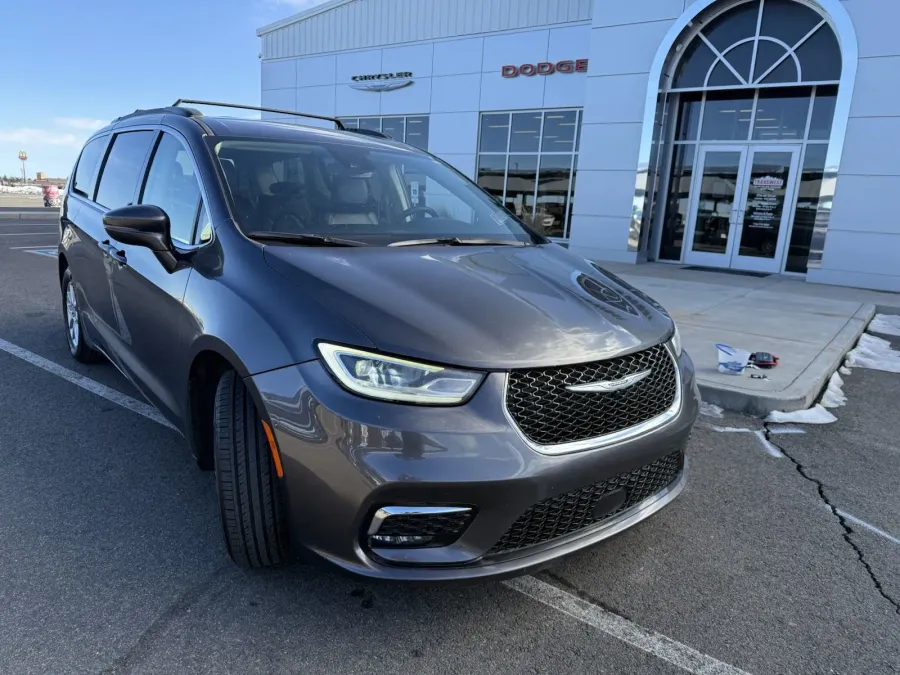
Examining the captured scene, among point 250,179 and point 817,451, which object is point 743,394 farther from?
point 250,179

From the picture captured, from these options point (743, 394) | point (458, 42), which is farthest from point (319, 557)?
point (458, 42)

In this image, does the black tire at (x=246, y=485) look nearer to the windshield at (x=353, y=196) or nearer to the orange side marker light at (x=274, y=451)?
the orange side marker light at (x=274, y=451)

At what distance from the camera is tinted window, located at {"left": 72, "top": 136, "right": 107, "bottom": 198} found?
14.8 feet

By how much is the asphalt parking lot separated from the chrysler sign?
44.0 feet

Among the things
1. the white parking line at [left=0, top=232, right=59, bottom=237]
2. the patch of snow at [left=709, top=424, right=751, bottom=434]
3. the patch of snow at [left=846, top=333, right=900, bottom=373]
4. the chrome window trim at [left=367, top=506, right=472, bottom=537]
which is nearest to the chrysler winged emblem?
the chrome window trim at [left=367, top=506, right=472, bottom=537]

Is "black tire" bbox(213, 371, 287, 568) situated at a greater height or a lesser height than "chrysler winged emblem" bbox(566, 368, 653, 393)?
lesser

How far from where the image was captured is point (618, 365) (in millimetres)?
2227

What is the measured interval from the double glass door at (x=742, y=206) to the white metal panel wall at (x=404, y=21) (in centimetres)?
495

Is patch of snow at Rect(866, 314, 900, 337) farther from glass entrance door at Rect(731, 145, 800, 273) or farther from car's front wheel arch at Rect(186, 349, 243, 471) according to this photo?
car's front wheel arch at Rect(186, 349, 243, 471)

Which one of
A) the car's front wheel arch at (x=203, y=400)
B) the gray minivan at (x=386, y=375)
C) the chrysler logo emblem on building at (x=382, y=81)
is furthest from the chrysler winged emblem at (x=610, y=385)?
the chrysler logo emblem on building at (x=382, y=81)

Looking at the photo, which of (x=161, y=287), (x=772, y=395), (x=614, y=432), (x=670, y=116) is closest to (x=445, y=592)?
(x=614, y=432)

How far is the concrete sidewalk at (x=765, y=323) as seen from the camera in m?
4.68

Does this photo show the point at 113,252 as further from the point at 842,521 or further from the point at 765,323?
the point at 765,323

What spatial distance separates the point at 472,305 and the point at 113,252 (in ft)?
7.93
